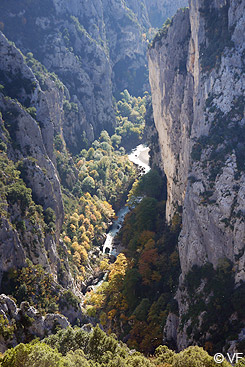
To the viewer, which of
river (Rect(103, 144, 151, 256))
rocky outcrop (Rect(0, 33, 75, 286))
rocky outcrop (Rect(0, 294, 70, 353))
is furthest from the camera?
river (Rect(103, 144, 151, 256))

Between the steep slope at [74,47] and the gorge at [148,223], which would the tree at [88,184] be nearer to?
the gorge at [148,223]

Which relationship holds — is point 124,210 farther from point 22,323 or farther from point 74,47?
point 74,47

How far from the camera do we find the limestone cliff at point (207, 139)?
50531 mm

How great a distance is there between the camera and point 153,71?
328 ft

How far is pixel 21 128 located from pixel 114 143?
8376cm

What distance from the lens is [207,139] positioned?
6000 centimetres

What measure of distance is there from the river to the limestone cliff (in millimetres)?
24527

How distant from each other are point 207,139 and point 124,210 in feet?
197

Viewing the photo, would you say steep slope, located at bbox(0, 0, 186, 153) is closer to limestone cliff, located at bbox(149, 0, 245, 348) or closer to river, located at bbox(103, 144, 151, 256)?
river, located at bbox(103, 144, 151, 256)

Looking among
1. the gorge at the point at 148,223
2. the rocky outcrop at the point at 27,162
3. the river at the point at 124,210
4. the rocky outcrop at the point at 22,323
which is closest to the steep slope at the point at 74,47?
the river at the point at 124,210

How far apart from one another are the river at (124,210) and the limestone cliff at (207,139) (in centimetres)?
2453

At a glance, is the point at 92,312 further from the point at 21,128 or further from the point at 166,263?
the point at 21,128

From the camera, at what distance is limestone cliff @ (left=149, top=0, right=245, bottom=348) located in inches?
1989

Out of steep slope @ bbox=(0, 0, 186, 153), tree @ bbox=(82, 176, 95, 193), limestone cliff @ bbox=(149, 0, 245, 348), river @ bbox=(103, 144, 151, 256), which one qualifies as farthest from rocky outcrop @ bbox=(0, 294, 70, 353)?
steep slope @ bbox=(0, 0, 186, 153)
